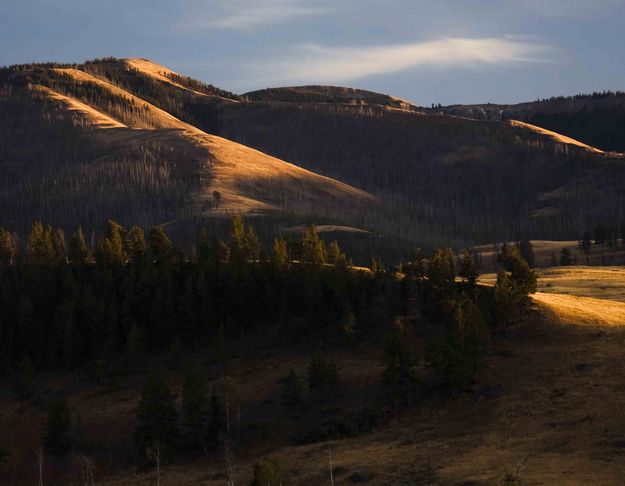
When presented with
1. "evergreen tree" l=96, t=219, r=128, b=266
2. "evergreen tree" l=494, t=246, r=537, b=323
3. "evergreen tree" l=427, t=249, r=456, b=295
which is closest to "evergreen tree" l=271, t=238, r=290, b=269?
"evergreen tree" l=427, t=249, r=456, b=295

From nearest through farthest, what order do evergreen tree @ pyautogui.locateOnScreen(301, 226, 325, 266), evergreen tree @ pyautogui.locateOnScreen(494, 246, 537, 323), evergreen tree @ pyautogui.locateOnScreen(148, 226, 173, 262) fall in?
evergreen tree @ pyautogui.locateOnScreen(494, 246, 537, 323)
evergreen tree @ pyautogui.locateOnScreen(301, 226, 325, 266)
evergreen tree @ pyautogui.locateOnScreen(148, 226, 173, 262)

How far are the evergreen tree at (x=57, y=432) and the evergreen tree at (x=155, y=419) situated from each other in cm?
941

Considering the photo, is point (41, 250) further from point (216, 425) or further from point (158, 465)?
point (158, 465)

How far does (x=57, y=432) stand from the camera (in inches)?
3824

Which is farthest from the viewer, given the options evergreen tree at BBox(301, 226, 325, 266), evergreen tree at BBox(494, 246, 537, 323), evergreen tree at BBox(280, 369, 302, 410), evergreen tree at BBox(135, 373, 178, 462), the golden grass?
evergreen tree at BBox(301, 226, 325, 266)

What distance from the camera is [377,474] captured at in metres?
69.6

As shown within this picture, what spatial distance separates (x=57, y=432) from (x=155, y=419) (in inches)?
526

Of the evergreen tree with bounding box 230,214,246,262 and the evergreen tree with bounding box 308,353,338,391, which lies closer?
the evergreen tree with bounding box 308,353,338,391

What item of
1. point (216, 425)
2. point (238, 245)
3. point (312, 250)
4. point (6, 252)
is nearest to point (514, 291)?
point (216, 425)

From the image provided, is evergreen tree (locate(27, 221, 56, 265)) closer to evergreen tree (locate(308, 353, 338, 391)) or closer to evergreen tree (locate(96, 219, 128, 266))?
evergreen tree (locate(96, 219, 128, 266))

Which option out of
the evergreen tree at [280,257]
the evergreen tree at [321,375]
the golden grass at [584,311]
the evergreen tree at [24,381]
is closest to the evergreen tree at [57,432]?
the evergreen tree at [24,381]

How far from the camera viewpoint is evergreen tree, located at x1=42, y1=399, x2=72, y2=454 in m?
96.5

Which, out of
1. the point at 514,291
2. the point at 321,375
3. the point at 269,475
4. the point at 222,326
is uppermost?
the point at 514,291

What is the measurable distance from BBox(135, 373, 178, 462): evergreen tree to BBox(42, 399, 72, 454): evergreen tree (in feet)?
30.9
